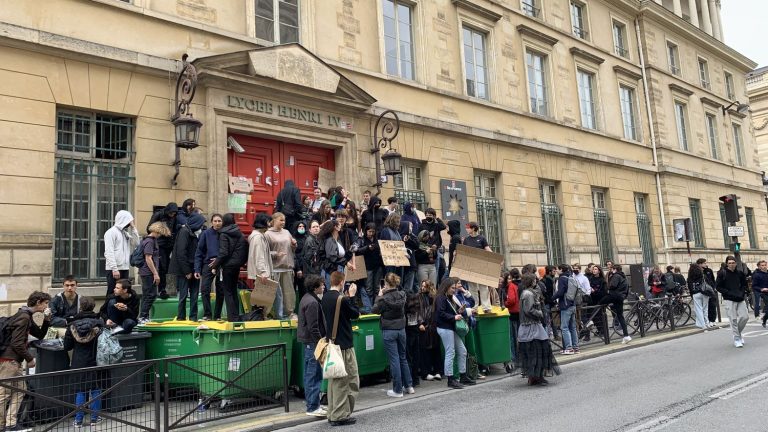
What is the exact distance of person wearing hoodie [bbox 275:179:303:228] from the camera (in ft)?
34.0

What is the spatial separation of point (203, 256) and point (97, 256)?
8.21 ft

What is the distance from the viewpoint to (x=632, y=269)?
20.3 metres

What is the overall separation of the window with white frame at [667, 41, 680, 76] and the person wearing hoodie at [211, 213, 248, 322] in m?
23.6

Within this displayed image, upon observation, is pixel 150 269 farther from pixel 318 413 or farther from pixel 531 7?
pixel 531 7

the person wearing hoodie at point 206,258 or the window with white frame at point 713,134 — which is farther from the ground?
the window with white frame at point 713,134

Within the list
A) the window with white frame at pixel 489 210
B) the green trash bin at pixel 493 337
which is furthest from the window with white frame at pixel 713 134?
the green trash bin at pixel 493 337

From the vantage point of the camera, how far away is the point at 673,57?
2639 cm

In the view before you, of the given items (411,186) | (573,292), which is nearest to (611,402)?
(573,292)

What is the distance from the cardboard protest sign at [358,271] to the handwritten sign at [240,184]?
10.8 ft

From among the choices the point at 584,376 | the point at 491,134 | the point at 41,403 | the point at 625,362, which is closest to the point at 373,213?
the point at 584,376

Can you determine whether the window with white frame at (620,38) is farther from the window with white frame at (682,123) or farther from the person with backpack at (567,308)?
the person with backpack at (567,308)

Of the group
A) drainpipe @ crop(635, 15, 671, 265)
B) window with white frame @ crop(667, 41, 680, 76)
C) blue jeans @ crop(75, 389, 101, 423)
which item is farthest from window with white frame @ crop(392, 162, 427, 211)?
window with white frame @ crop(667, 41, 680, 76)

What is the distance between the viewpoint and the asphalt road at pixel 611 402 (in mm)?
6395

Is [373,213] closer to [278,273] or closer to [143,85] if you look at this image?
[278,273]
